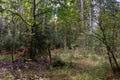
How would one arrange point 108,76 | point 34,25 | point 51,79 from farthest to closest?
point 34,25 → point 108,76 → point 51,79

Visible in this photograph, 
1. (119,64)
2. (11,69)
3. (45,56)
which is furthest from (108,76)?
(45,56)

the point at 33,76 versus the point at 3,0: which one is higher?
the point at 3,0

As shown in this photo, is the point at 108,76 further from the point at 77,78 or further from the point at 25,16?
the point at 25,16

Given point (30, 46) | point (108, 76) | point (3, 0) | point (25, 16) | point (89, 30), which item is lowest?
point (108, 76)

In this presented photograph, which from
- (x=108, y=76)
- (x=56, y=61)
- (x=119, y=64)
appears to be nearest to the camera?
(x=108, y=76)

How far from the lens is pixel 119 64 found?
9812 millimetres

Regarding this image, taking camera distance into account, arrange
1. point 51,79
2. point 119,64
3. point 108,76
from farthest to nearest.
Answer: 1. point 119,64
2. point 108,76
3. point 51,79

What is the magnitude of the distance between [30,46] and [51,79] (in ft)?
14.7

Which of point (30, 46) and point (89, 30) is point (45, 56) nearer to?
point (30, 46)

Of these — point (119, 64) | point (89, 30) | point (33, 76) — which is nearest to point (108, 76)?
point (119, 64)

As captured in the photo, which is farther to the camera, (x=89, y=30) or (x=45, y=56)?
(x=45, y=56)

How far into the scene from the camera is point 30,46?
1223 centimetres

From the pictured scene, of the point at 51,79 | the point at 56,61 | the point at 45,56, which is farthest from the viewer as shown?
the point at 45,56

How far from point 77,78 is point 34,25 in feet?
16.2
